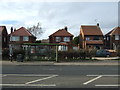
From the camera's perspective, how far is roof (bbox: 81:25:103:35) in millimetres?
66750

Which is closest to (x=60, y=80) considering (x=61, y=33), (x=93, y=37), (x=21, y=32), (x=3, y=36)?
(x=93, y=37)

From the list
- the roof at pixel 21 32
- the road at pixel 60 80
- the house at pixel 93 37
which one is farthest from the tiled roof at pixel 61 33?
the road at pixel 60 80

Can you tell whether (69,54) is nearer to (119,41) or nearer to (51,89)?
(51,89)

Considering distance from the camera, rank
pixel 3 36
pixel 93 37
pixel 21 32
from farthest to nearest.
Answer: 1. pixel 3 36
2. pixel 21 32
3. pixel 93 37

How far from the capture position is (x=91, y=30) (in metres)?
68.2

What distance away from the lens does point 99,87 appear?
420 inches

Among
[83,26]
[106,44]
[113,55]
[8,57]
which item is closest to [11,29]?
[83,26]

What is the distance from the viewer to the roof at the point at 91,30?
66750 millimetres

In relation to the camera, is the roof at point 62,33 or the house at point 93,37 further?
the roof at point 62,33

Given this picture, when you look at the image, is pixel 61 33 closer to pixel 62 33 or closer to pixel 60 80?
pixel 62 33

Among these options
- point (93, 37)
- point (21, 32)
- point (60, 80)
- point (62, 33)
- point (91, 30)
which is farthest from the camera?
point (62, 33)

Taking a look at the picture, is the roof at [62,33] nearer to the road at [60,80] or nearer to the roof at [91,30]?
the roof at [91,30]

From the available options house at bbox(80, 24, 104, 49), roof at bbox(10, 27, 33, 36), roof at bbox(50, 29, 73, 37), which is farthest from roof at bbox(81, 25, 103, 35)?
roof at bbox(10, 27, 33, 36)

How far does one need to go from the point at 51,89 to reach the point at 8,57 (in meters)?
22.9
